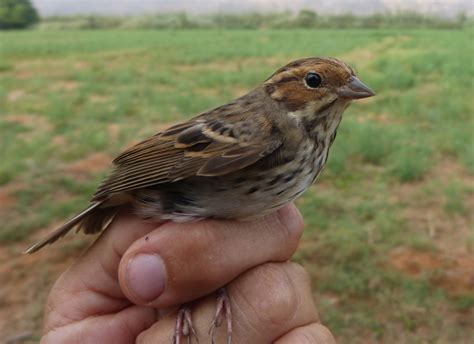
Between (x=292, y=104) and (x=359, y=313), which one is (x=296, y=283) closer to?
(x=292, y=104)

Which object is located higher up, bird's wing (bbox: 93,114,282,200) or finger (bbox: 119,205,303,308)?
bird's wing (bbox: 93,114,282,200)

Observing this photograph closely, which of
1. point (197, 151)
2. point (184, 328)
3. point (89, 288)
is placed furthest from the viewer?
point (89, 288)

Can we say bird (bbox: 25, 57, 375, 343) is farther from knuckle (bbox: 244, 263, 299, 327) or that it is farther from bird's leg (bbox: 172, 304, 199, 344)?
knuckle (bbox: 244, 263, 299, 327)

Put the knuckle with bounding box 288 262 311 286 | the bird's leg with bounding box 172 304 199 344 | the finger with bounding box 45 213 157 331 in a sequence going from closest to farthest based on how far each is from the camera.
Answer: the bird's leg with bounding box 172 304 199 344 → the knuckle with bounding box 288 262 311 286 → the finger with bounding box 45 213 157 331

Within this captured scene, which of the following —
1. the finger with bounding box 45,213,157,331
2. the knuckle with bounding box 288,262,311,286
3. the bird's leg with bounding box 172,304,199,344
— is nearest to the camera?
the bird's leg with bounding box 172,304,199,344

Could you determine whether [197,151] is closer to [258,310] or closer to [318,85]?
[318,85]

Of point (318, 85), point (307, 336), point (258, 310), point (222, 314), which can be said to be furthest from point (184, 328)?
point (318, 85)

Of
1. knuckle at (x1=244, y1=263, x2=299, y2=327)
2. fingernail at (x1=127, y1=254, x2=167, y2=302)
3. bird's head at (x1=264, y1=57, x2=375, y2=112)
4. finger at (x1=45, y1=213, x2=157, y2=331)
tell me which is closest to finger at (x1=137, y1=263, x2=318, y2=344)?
knuckle at (x1=244, y1=263, x2=299, y2=327)

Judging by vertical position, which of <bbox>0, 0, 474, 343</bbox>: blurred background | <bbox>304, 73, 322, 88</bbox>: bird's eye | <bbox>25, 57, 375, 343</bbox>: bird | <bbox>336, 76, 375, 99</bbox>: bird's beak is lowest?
<bbox>0, 0, 474, 343</bbox>: blurred background
